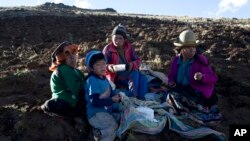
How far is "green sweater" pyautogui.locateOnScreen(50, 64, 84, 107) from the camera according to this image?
291 inches

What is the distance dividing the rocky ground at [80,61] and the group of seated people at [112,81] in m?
0.30

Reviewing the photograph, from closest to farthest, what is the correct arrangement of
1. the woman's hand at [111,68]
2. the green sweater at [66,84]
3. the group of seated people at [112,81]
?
the group of seated people at [112,81] < the green sweater at [66,84] < the woman's hand at [111,68]

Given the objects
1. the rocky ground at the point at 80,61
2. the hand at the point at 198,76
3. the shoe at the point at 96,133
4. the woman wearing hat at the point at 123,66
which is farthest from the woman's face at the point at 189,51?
the shoe at the point at 96,133

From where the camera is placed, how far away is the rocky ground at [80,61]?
7496 mm

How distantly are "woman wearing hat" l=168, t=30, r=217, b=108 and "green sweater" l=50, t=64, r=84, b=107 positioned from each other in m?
1.71

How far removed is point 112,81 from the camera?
355 inches

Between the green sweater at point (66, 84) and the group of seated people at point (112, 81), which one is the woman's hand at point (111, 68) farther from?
the green sweater at point (66, 84)

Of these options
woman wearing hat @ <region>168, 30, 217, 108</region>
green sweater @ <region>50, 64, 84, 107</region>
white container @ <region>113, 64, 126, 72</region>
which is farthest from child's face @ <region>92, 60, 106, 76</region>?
woman wearing hat @ <region>168, 30, 217, 108</region>

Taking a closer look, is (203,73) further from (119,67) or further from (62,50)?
(62,50)

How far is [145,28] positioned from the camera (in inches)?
763

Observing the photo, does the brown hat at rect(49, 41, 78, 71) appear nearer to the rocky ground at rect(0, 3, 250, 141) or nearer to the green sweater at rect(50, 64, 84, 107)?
the green sweater at rect(50, 64, 84, 107)

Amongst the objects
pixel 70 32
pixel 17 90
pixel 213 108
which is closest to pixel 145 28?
pixel 70 32

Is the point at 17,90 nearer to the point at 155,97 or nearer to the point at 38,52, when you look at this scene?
the point at 155,97

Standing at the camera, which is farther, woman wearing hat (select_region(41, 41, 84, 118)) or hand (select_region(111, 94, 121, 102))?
woman wearing hat (select_region(41, 41, 84, 118))
